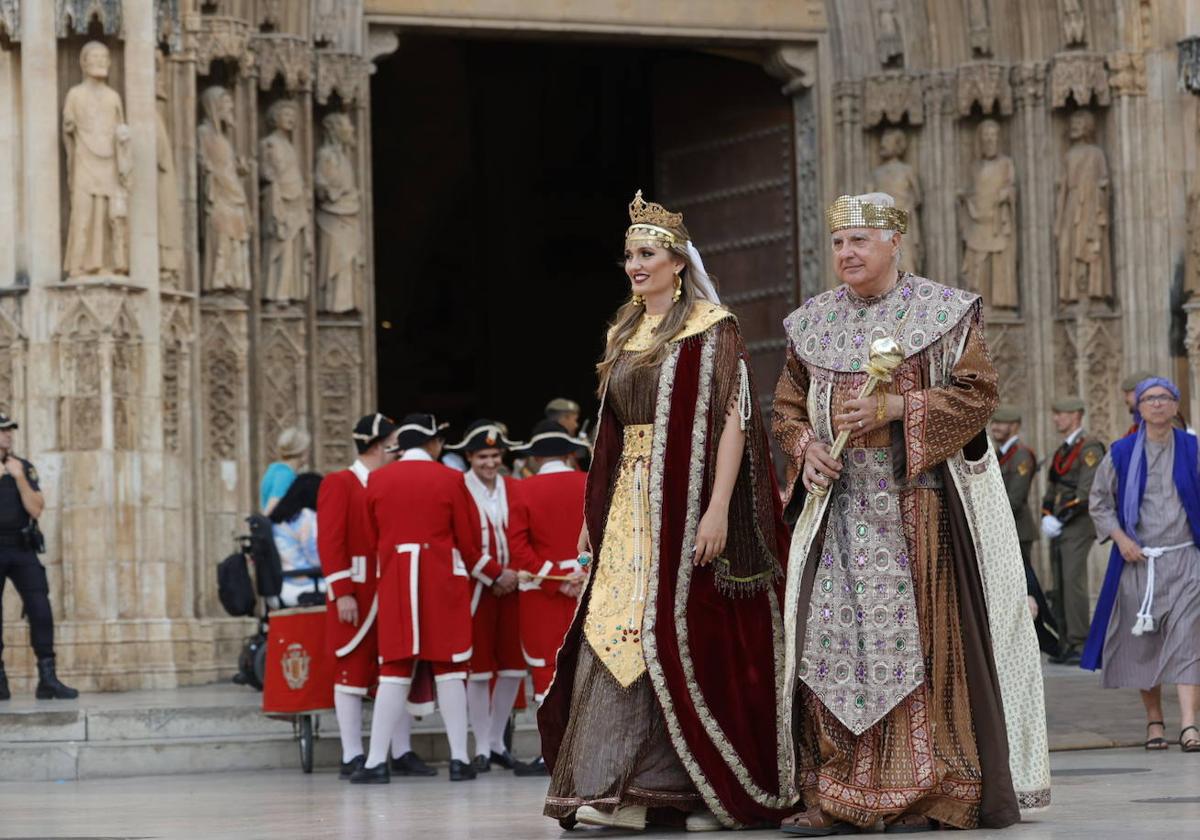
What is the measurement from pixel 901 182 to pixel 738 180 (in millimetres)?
1584

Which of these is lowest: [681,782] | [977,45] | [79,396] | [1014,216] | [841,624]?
[681,782]

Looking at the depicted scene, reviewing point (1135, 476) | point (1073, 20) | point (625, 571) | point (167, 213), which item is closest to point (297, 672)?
point (625, 571)

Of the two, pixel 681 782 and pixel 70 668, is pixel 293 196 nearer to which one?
pixel 70 668

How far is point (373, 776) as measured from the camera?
10.7m

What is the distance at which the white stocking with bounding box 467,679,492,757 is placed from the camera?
37.2 feet

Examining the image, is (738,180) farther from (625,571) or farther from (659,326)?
(625,571)

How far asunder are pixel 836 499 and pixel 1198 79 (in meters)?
10.5

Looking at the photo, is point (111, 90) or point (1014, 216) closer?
point (111, 90)

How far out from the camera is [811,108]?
18500mm

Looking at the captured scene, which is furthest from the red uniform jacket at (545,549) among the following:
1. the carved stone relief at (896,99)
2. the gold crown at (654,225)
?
the carved stone relief at (896,99)

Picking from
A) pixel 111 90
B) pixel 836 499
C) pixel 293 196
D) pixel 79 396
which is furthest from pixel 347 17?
pixel 836 499

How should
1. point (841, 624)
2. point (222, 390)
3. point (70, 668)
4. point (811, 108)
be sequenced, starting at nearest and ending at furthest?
point (841, 624) < point (70, 668) < point (222, 390) < point (811, 108)

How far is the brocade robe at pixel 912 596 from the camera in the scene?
7.36 metres

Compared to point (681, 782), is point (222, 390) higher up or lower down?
higher up
